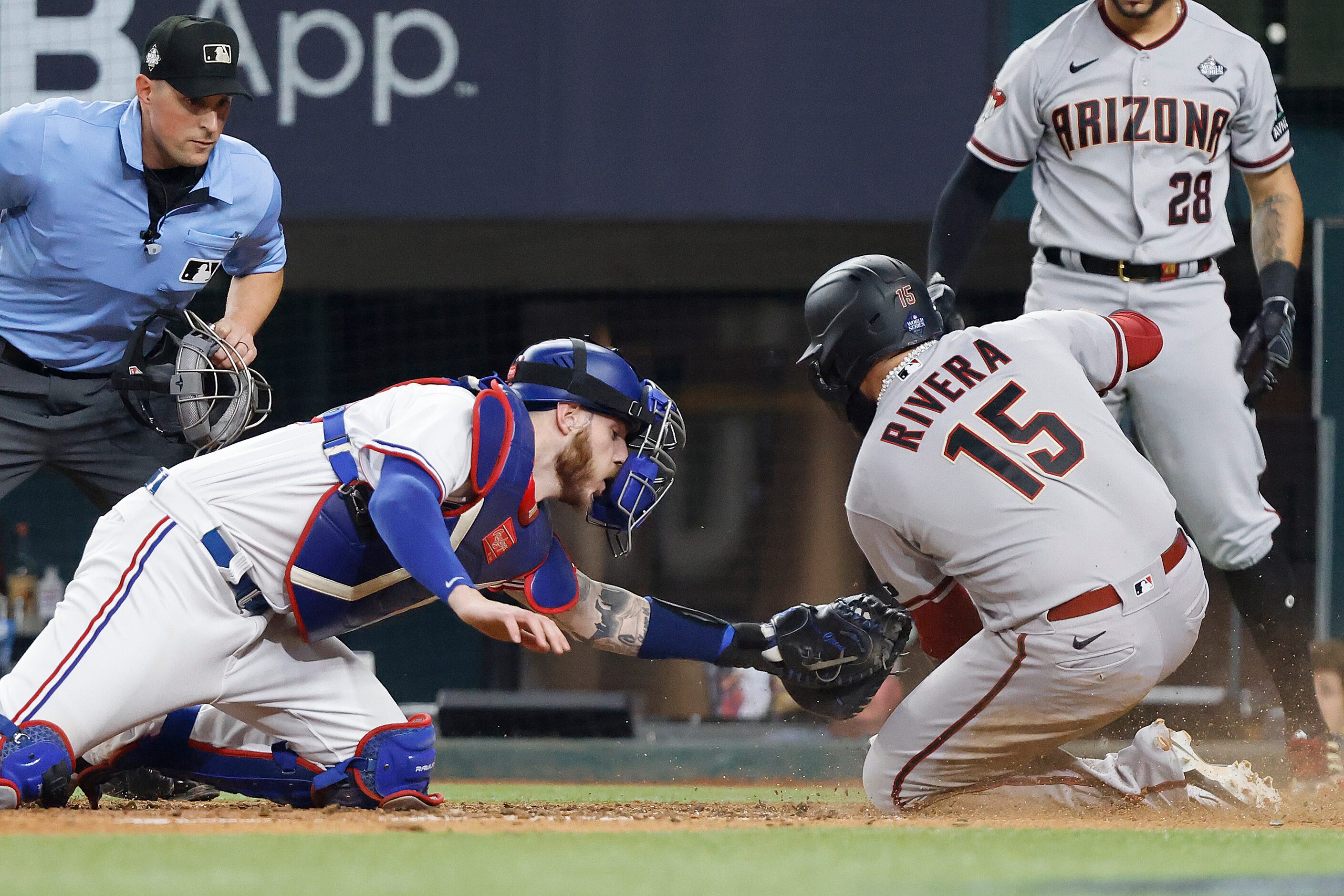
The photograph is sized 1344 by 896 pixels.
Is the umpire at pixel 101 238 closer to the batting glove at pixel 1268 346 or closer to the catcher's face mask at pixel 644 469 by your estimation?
the catcher's face mask at pixel 644 469

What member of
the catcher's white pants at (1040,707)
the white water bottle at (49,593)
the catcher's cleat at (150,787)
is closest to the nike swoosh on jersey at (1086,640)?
the catcher's white pants at (1040,707)

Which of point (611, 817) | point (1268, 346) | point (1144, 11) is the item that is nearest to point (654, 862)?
point (611, 817)

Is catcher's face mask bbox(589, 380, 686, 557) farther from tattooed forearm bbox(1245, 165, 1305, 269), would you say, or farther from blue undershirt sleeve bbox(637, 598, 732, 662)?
tattooed forearm bbox(1245, 165, 1305, 269)

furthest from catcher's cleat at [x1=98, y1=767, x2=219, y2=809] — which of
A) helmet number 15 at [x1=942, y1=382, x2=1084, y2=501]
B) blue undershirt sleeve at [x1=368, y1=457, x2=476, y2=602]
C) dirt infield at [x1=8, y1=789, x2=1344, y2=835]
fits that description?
helmet number 15 at [x1=942, y1=382, x2=1084, y2=501]

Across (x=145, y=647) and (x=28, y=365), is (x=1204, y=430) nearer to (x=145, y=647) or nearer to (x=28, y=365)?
(x=145, y=647)

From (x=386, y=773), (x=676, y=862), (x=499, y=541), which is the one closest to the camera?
(x=676, y=862)

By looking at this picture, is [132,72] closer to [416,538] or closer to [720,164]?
[720,164]
